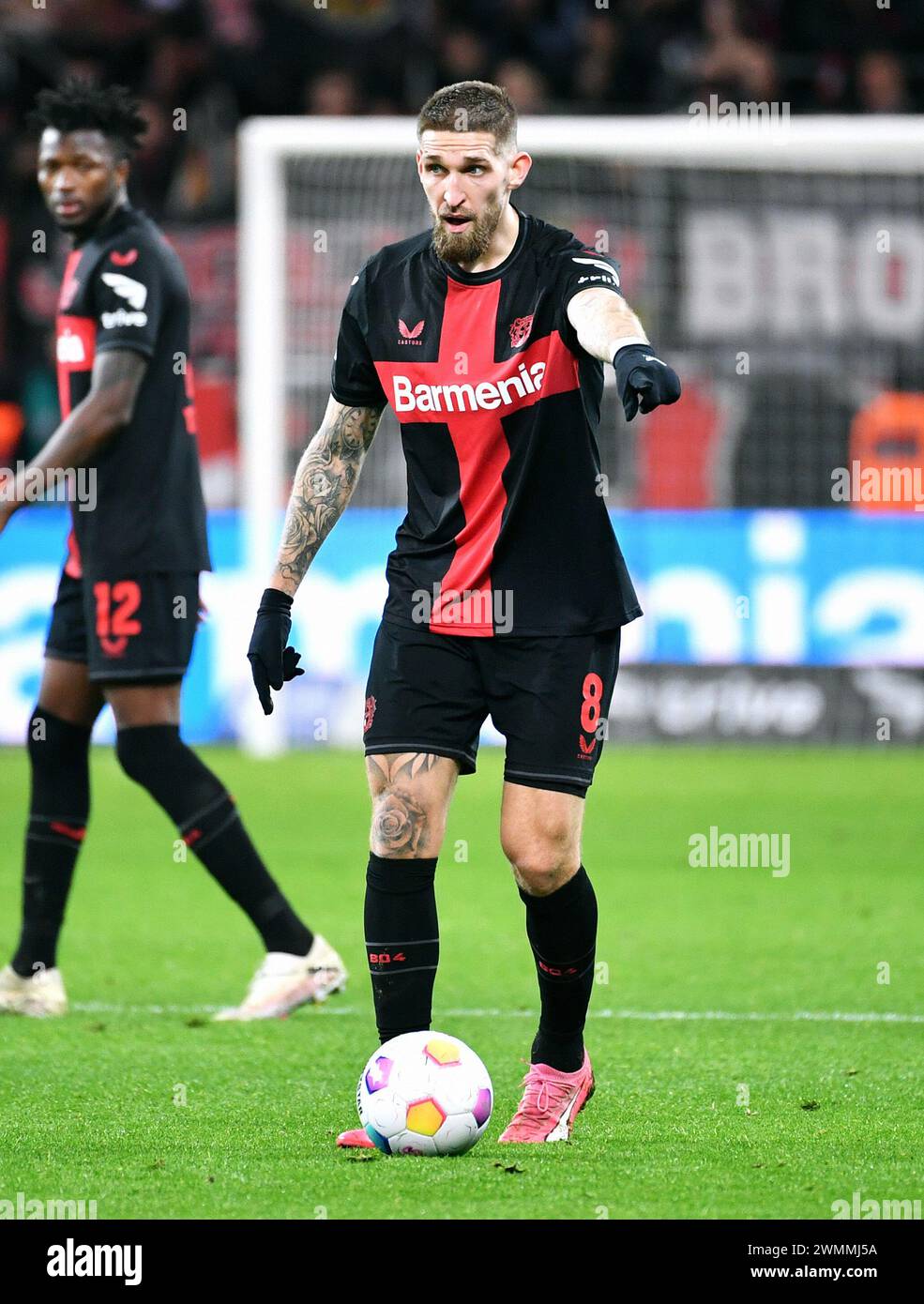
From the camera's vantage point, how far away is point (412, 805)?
4324 millimetres

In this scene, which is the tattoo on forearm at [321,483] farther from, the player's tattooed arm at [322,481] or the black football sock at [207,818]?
the black football sock at [207,818]

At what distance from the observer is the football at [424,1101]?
4.18 meters

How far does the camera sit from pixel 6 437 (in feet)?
48.8

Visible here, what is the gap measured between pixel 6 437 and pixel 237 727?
10.6 feet

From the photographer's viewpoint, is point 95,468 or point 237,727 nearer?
point 95,468

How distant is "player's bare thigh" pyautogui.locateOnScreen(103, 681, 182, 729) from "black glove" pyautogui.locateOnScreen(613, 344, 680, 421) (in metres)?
2.39

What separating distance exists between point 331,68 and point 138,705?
1199cm

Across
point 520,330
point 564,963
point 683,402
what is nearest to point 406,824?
point 564,963

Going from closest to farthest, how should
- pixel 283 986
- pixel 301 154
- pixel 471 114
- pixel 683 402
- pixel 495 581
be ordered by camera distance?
pixel 471 114 → pixel 495 581 → pixel 283 986 → pixel 301 154 → pixel 683 402

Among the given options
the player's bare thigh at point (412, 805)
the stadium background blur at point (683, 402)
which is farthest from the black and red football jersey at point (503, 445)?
the stadium background blur at point (683, 402)

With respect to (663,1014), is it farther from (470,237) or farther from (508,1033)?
(470,237)

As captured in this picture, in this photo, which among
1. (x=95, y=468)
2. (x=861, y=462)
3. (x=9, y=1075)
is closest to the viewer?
(x=9, y=1075)
